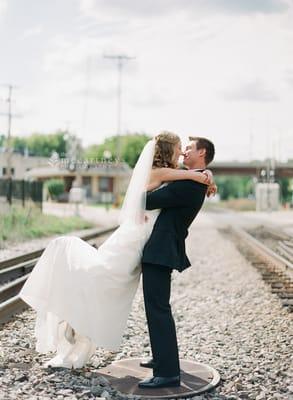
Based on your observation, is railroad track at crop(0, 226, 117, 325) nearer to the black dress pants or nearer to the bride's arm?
the black dress pants

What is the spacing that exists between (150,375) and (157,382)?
0.37m

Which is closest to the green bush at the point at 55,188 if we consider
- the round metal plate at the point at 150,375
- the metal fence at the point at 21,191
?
the metal fence at the point at 21,191

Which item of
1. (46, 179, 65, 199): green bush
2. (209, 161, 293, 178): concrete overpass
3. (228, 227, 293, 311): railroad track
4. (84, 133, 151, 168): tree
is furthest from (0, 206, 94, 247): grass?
(84, 133, 151, 168): tree

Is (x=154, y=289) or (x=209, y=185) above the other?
(x=209, y=185)

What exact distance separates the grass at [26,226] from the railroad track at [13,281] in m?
6.57

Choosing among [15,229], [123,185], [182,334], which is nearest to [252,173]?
[123,185]

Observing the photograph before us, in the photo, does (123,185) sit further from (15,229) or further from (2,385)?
(2,385)

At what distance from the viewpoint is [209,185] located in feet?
17.7

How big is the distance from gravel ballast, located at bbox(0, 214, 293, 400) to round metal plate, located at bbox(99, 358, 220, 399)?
0.09 metres

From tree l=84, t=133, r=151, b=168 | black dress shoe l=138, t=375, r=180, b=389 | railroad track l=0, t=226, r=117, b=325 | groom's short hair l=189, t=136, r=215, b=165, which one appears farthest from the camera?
tree l=84, t=133, r=151, b=168

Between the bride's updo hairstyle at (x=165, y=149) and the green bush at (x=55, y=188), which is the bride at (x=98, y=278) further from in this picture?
the green bush at (x=55, y=188)

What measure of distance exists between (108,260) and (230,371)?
1.56 metres

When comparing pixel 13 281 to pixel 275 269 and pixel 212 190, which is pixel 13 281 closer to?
pixel 212 190

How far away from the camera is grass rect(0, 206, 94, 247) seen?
21388 millimetres
